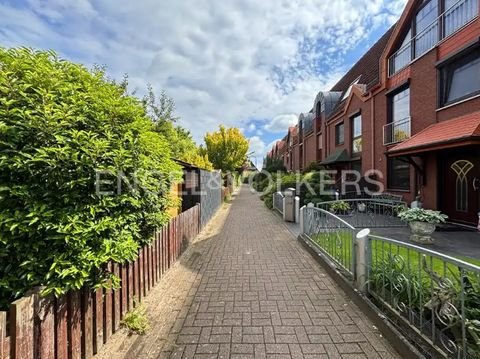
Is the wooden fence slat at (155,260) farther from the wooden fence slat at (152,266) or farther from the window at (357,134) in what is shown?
the window at (357,134)

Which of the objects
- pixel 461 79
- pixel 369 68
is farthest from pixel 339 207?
pixel 369 68

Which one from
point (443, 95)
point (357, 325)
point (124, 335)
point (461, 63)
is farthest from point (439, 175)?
point (124, 335)

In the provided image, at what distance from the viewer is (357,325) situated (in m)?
3.19

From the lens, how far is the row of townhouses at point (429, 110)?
7.73 meters

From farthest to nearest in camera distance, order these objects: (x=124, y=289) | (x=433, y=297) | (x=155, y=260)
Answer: (x=155, y=260), (x=124, y=289), (x=433, y=297)

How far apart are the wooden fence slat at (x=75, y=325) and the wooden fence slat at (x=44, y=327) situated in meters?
0.20

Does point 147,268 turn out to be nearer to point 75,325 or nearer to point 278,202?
point 75,325

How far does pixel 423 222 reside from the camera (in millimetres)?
6320

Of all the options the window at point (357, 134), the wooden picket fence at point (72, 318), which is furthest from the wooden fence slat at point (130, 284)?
the window at point (357, 134)

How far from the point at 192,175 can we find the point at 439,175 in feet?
28.1

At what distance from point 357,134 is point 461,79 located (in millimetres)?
7083

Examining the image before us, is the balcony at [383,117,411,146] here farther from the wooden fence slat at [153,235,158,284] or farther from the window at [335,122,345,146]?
the wooden fence slat at [153,235,158,284]

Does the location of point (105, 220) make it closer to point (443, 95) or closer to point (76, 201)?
point (76, 201)

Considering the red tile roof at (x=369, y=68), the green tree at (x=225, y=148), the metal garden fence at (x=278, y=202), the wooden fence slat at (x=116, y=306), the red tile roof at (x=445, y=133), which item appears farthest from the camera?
the green tree at (x=225, y=148)
